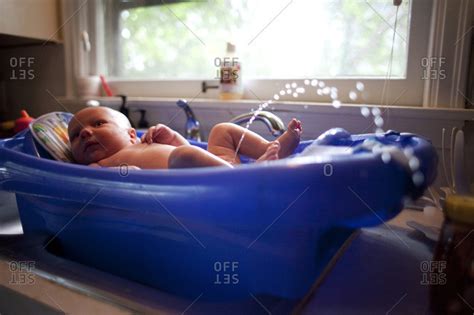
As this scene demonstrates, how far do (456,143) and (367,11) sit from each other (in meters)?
0.25

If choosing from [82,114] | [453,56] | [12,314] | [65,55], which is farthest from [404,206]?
[65,55]

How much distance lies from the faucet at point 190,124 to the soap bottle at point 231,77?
0.29ft

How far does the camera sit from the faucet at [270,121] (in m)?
0.57

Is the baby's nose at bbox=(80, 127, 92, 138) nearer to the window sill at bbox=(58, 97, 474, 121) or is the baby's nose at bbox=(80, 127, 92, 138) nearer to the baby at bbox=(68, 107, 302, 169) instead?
the baby at bbox=(68, 107, 302, 169)

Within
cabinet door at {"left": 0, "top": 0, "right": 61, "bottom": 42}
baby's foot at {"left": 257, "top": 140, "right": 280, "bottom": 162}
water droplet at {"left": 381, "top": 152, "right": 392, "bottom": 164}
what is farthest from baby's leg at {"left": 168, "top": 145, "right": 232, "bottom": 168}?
cabinet door at {"left": 0, "top": 0, "right": 61, "bottom": 42}

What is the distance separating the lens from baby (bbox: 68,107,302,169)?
59cm

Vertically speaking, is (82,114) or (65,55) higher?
(65,55)

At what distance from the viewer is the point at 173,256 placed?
41 cm

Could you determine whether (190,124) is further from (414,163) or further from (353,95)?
(414,163)

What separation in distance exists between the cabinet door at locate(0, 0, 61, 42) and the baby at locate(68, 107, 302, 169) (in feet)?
1.49

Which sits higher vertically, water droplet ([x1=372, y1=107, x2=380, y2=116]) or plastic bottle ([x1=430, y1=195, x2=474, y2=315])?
water droplet ([x1=372, y1=107, x2=380, y2=116])

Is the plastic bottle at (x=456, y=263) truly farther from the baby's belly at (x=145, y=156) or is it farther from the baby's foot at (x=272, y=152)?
the baby's belly at (x=145, y=156)

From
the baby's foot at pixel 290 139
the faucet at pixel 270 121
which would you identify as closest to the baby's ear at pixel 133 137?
the faucet at pixel 270 121

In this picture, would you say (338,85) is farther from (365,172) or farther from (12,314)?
(12,314)
